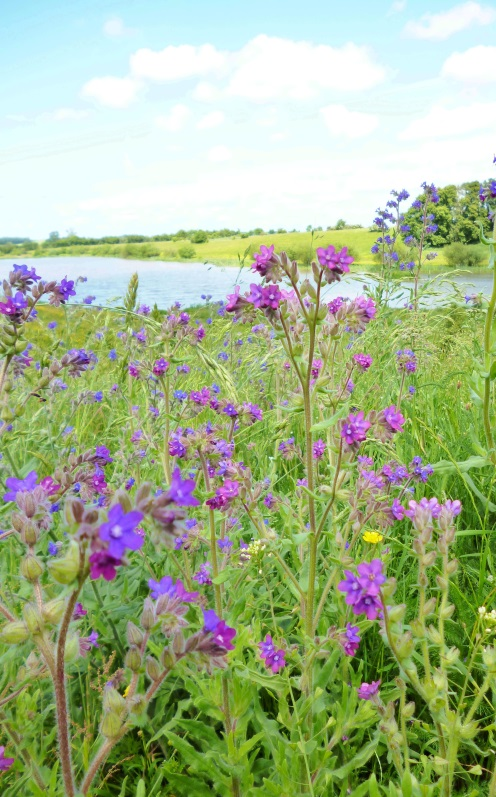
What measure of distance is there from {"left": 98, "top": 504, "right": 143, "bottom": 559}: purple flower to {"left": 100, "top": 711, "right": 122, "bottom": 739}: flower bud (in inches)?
16.1

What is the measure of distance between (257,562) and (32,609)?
1.05 m

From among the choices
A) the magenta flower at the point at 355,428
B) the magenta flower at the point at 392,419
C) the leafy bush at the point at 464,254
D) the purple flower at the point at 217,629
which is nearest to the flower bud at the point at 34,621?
the purple flower at the point at 217,629

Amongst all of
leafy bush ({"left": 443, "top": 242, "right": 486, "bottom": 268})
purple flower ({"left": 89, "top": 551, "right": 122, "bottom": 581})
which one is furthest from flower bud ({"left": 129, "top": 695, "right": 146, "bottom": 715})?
leafy bush ({"left": 443, "top": 242, "right": 486, "bottom": 268})

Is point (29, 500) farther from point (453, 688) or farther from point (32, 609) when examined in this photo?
point (453, 688)

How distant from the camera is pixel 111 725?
41.8 inches

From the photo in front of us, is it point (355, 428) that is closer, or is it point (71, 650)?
point (71, 650)

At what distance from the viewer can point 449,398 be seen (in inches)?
168

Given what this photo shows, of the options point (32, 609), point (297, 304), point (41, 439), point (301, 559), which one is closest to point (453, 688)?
point (301, 559)

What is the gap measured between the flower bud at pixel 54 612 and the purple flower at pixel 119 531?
1.03 feet

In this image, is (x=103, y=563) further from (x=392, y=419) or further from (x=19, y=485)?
(x=392, y=419)

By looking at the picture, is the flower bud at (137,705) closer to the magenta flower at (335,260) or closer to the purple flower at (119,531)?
the purple flower at (119,531)

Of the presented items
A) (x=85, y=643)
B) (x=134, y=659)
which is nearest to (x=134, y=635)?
(x=134, y=659)

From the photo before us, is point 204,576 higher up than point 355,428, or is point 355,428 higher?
point 355,428

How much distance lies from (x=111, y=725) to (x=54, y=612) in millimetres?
222
